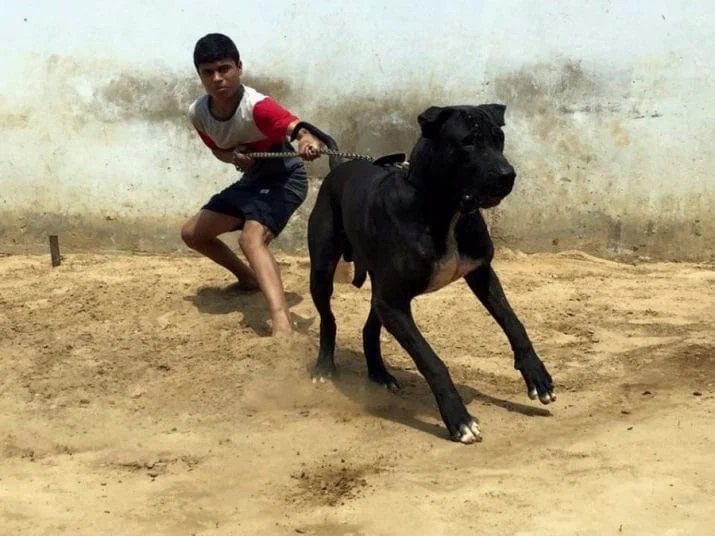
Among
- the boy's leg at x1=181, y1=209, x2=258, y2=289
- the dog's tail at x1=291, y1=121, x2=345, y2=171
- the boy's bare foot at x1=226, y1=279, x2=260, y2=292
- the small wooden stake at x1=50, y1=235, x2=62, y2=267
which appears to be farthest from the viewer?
the small wooden stake at x1=50, y1=235, x2=62, y2=267

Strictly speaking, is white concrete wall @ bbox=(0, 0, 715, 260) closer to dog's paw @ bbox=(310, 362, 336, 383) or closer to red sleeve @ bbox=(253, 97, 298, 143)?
red sleeve @ bbox=(253, 97, 298, 143)

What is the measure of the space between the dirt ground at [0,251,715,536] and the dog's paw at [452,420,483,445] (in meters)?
0.06

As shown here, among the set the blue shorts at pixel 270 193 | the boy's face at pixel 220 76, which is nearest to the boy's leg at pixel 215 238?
the blue shorts at pixel 270 193

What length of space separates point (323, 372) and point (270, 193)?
1308 mm

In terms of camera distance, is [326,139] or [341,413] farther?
[326,139]

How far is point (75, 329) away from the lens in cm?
600

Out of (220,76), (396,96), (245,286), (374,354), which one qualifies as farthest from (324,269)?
(396,96)

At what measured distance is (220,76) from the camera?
571 centimetres

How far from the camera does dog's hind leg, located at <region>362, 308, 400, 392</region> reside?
5.14m

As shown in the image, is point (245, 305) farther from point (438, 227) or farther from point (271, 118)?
point (438, 227)

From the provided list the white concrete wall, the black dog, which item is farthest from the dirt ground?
the white concrete wall

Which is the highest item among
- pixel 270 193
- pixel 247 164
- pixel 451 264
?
pixel 247 164

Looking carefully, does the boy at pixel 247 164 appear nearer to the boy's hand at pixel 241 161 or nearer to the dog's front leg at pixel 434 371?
the boy's hand at pixel 241 161

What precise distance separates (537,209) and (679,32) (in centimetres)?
154
